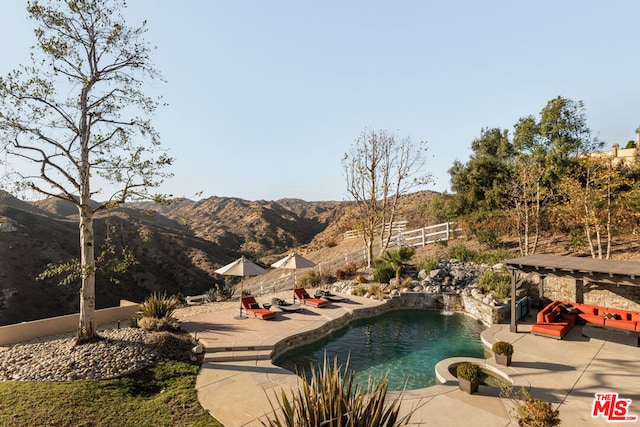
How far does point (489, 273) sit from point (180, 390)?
15.3 metres

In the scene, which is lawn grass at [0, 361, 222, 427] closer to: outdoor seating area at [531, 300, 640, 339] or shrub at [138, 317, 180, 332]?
shrub at [138, 317, 180, 332]

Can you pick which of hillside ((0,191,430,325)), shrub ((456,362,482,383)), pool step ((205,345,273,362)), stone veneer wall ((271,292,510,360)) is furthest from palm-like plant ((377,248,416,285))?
hillside ((0,191,430,325))

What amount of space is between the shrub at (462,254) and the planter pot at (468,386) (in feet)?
47.0

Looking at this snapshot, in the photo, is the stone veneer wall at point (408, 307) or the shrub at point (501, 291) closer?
the stone veneer wall at point (408, 307)

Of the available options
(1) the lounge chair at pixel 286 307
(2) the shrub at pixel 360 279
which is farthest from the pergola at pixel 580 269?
(2) the shrub at pixel 360 279

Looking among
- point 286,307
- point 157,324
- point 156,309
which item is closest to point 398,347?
point 286,307

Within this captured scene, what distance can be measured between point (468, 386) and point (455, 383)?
61cm

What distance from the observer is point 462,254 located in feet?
70.1

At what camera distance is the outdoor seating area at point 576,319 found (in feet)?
37.8

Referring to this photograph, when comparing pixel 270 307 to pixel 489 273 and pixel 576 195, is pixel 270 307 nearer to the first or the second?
pixel 489 273

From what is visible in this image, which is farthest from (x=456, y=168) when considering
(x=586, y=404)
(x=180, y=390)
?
(x=180, y=390)

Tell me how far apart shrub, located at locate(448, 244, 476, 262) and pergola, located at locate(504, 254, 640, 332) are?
7.83 m

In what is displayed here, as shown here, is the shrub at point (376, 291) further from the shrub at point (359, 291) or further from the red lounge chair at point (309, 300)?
the red lounge chair at point (309, 300)

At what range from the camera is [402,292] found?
17906 millimetres
